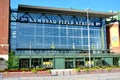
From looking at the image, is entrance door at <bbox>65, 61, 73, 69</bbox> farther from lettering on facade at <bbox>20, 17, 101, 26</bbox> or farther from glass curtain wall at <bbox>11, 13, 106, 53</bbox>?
lettering on facade at <bbox>20, 17, 101, 26</bbox>

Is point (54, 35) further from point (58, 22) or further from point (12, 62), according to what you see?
point (12, 62)

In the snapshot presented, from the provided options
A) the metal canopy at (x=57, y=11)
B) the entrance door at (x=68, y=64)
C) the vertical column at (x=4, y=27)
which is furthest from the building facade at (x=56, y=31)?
the vertical column at (x=4, y=27)

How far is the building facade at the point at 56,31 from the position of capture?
75562mm

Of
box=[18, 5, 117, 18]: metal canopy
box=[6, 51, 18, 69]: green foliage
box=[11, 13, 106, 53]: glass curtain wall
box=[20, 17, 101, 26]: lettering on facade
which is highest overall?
box=[18, 5, 117, 18]: metal canopy

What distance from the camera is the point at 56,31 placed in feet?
271

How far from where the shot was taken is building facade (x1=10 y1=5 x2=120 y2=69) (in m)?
75.6

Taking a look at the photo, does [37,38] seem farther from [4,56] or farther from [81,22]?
[4,56]

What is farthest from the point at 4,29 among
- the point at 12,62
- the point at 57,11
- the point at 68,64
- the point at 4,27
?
the point at 57,11

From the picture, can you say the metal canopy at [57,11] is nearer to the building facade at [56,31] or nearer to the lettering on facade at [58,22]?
the building facade at [56,31]

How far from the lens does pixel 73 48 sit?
82.6 meters

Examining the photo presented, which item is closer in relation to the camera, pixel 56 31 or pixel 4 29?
pixel 4 29

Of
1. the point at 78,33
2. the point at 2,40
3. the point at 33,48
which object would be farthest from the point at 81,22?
the point at 2,40

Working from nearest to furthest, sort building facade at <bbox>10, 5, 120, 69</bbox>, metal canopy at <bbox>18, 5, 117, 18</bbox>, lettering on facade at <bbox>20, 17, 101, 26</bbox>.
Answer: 1. metal canopy at <bbox>18, 5, 117, 18</bbox>
2. building facade at <bbox>10, 5, 120, 69</bbox>
3. lettering on facade at <bbox>20, 17, 101, 26</bbox>

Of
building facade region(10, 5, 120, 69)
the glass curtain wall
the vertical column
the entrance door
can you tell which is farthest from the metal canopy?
the entrance door
